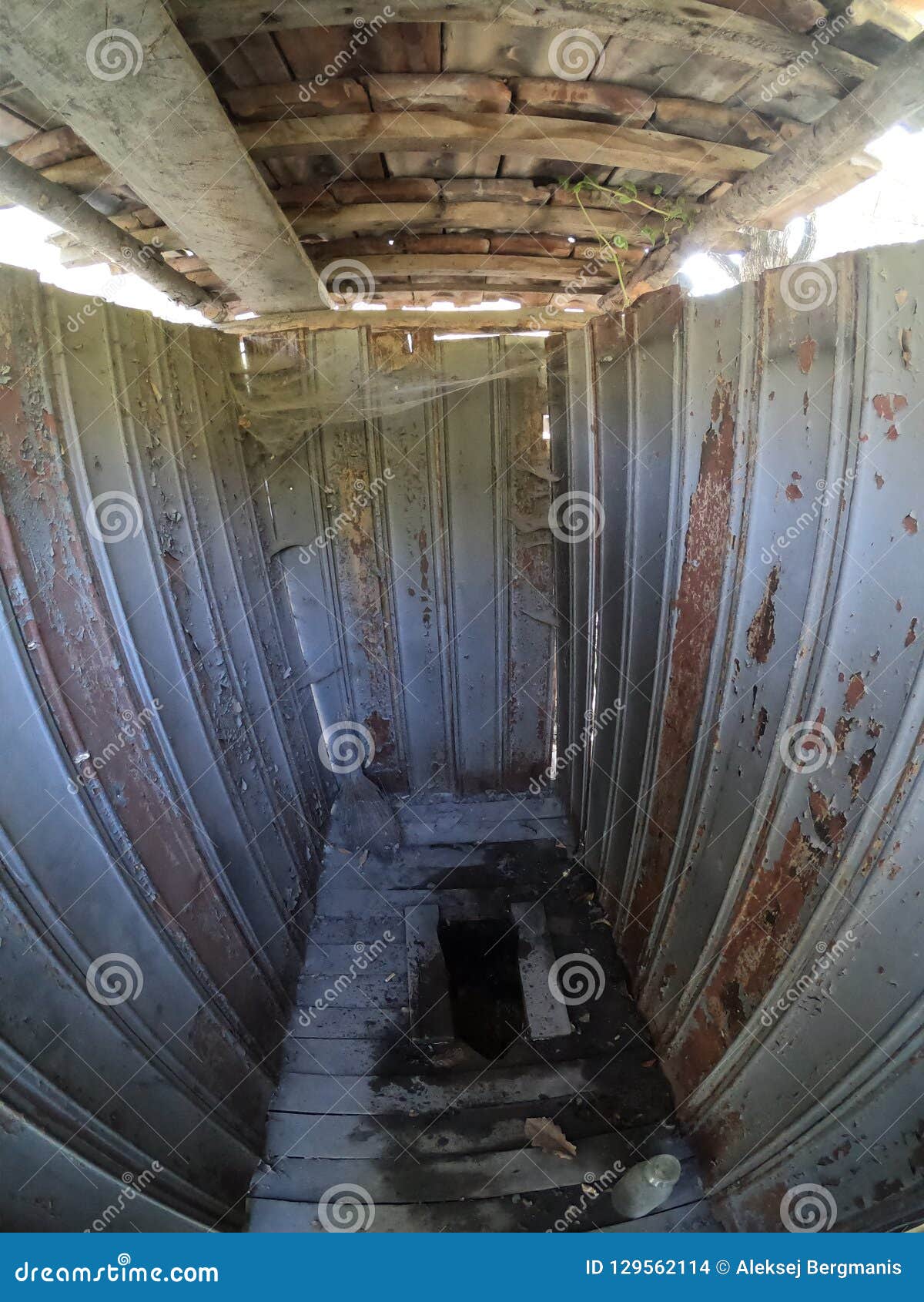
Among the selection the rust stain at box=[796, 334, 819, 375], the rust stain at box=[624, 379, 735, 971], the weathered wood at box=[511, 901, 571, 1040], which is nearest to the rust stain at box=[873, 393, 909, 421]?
the rust stain at box=[796, 334, 819, 375]

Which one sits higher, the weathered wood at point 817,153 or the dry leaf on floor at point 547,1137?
the weathered wood at point 817,153

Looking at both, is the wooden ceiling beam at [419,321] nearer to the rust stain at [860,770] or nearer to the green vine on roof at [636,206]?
the green vine on roof at [636,206]

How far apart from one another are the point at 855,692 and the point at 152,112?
2.18 m

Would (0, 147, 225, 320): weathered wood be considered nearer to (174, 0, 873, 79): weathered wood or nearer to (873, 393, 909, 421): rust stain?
(174, 0, 873, 79): weathered wood

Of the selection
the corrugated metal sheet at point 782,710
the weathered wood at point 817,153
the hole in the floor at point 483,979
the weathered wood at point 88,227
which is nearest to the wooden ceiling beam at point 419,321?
the weathered wood at point 88,227

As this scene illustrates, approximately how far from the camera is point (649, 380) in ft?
8.15

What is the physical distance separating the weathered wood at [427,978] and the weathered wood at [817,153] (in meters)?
3.22

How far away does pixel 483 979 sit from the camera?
10.6 ft

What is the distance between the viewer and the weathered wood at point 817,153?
1827mm

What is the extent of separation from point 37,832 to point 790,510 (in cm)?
218

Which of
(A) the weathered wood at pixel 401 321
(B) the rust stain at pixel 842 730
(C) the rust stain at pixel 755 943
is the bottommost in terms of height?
(C) the rust stain at pixel 755 943

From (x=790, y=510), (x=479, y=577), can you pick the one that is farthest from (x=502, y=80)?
(x=479, y=577)

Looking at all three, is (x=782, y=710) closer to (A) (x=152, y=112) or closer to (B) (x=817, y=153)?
(B) (x=817, y=153)

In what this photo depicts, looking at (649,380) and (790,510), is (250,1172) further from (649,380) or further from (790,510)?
(649,380)
